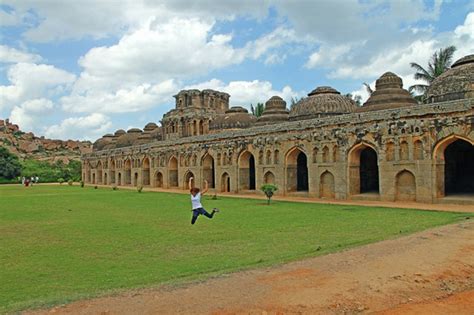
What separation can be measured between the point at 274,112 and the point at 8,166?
133 ft

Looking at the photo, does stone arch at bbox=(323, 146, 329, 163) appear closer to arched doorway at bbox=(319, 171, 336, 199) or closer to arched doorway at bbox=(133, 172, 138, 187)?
arched doorway at bbox=(319, 171, 336, 199)

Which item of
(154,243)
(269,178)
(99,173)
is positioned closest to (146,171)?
(99,173)

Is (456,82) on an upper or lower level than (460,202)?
upper

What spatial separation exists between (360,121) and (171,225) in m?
11.8

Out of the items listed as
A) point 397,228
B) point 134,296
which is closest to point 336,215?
point 397,228

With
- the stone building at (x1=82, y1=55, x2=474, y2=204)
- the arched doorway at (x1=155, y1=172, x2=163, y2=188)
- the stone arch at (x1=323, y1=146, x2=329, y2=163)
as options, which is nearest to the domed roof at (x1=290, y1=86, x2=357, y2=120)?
the stone building at (x1=82, y1=55, x2=474, y2=204)

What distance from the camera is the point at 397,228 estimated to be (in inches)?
445

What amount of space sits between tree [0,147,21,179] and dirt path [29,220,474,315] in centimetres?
5777

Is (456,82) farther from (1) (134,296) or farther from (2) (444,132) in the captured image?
(1) (134,296)

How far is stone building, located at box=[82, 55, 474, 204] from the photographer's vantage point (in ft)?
61.4

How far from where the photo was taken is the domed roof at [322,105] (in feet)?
92.0

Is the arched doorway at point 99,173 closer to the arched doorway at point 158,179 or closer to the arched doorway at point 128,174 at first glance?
the arched doorway at point 128,174

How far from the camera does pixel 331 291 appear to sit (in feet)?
19.3

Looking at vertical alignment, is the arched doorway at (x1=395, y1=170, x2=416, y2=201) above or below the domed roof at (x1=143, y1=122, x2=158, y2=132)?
below
